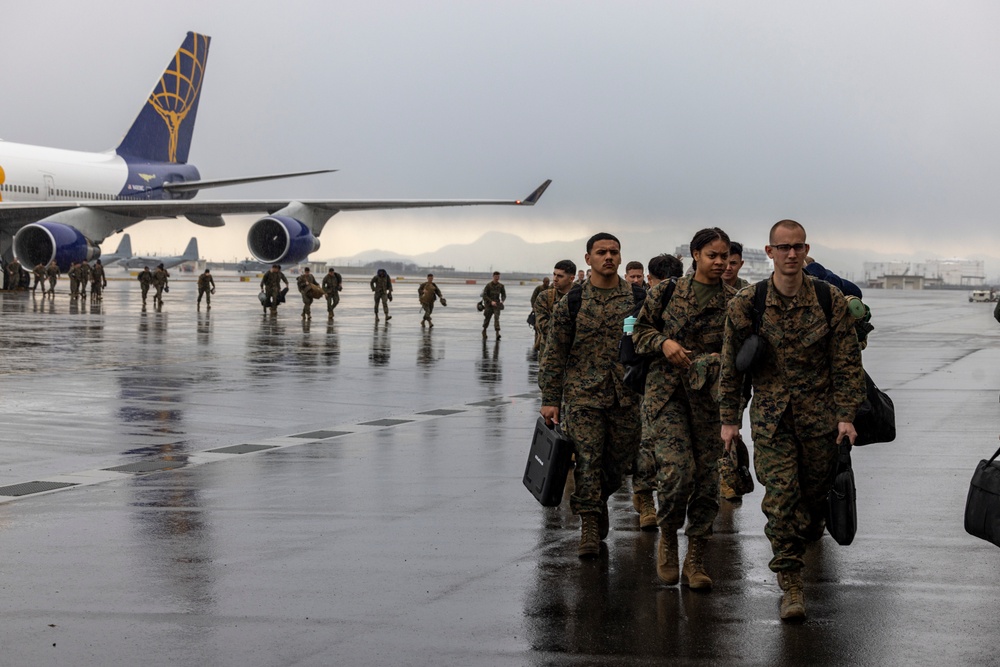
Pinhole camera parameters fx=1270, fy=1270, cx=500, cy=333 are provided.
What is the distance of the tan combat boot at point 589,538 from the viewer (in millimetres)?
6949

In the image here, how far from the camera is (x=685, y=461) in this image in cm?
650

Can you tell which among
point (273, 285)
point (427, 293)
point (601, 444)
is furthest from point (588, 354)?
point (273, 285)

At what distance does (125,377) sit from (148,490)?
28.7ft

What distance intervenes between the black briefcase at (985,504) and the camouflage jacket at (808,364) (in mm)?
624

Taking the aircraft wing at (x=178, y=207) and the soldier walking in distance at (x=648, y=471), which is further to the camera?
the aircraft wing at (x=178, y=207)

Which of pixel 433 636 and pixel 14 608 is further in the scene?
pixel 14 608

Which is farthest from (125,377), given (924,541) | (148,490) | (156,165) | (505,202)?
(156,165)

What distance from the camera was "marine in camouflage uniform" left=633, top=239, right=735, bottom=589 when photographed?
21.2 ft

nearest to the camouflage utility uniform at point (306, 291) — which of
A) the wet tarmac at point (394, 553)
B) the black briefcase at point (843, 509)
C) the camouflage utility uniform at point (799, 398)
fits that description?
the wet tarmac at point (394, 553)

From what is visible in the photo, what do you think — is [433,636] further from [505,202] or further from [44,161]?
[44,161]

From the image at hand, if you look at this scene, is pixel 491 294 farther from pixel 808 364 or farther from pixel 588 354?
pixel 808 364

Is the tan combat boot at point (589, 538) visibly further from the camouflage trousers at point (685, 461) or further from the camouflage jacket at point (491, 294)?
the camouflage jacket at point (491, 294)

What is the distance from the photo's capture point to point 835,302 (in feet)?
Result: 19.9

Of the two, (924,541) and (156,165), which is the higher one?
(156,165)
